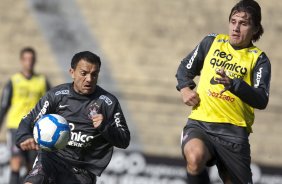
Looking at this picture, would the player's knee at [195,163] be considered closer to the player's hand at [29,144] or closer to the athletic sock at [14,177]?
the player's hand at [29,144]

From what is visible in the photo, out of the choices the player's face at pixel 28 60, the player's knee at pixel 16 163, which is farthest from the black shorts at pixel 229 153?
the player's face at pixel 28 60

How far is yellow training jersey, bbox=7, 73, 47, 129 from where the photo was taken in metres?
11.1

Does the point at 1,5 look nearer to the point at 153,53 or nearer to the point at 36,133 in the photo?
the point at 153,53

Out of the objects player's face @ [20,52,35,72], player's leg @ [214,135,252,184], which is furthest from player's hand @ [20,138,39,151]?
player's face @ [20,52,35,72]

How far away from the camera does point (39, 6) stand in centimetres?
1540

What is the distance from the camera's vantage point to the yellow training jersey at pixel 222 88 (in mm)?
6160

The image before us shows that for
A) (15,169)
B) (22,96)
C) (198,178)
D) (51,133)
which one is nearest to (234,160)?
(198,178)

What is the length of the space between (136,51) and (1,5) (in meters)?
2.83

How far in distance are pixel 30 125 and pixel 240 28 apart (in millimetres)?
1942

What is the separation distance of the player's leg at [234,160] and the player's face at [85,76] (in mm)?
1189

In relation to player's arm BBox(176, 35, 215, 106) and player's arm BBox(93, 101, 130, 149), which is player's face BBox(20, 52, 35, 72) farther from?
player's arm BBox(176, 35, 215, 106)

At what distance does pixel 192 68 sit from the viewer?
6.36 metres

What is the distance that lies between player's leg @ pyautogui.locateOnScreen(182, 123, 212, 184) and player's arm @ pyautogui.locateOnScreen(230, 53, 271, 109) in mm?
476

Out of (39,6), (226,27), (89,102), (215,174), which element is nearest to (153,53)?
(226,27)
